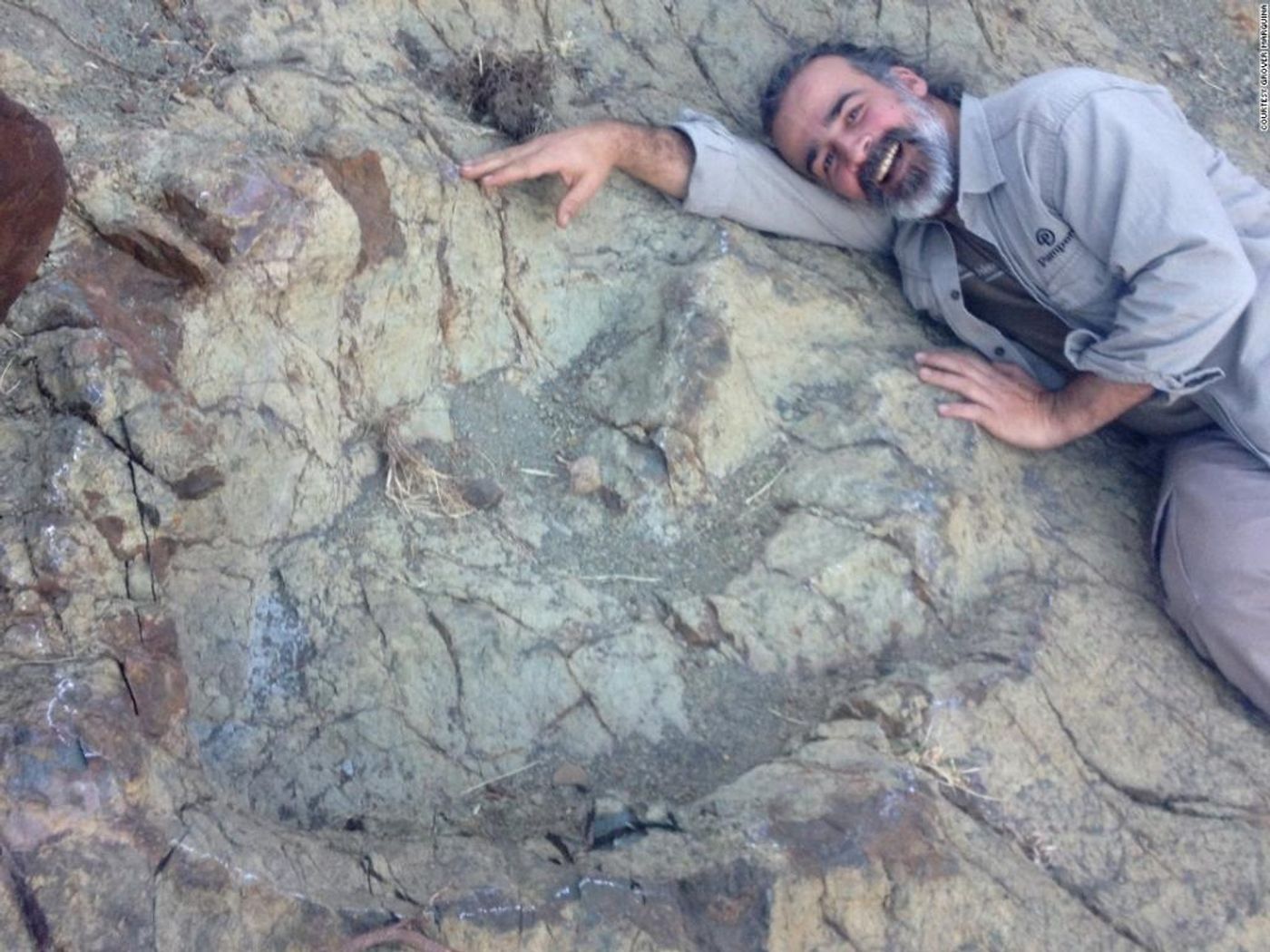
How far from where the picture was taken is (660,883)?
8.89 feet

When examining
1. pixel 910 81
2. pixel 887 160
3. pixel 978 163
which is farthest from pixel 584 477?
pixel 910 81

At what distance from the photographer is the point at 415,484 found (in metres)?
3.39

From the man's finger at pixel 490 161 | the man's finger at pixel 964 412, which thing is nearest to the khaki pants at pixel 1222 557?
the man's finger at pixel 964 412

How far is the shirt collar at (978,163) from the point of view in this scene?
369 cm

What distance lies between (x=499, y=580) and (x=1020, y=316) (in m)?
1.67

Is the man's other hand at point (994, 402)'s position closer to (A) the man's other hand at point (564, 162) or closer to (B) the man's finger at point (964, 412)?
(B) the man's finger at point (964, 412)

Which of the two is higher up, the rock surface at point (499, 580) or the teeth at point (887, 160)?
the teeth at point (887, 160)

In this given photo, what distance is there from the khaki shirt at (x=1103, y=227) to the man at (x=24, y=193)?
178 centimetres

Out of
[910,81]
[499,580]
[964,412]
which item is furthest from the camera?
[910,81]

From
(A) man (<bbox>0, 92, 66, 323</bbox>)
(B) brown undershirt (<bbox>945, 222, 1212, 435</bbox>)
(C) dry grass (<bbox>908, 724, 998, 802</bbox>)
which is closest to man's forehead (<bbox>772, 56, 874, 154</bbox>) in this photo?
(B) brown undershirt (<bbox>945, 222, 1212, 435</bbox>)

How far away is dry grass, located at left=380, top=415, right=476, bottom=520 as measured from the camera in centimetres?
336

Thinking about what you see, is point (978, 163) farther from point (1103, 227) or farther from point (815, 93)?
point (815, 93)

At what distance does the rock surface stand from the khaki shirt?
0.70 ft

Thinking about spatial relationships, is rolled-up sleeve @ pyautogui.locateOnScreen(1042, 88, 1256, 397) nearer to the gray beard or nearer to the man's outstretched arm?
the gray beard
